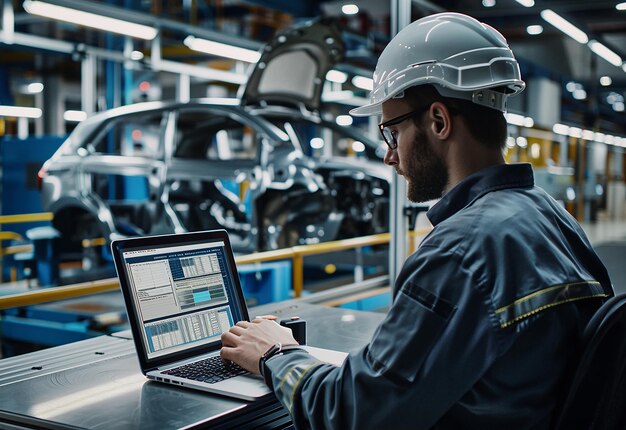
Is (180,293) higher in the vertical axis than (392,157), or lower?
lower

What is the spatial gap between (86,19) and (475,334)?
21.2 feet

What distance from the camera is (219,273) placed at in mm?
2129

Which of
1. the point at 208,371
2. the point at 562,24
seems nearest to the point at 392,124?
the point at 208,371

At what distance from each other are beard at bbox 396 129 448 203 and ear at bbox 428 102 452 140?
29mm

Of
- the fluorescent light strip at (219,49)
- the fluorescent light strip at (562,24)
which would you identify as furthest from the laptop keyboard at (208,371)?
the fluorescent light strip at (219,49)

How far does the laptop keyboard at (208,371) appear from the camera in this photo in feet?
5.82

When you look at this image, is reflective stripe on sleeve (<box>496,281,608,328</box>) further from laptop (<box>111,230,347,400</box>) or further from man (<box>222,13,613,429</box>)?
laptop (<box>111,230,347,400</box>)

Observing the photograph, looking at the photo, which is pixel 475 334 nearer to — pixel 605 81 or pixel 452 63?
pixel 452 63

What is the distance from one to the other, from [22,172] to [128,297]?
33.6 ft

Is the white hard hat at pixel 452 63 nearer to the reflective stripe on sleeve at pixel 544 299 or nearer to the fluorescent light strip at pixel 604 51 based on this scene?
the reflective stripe on sleeve at pixel 544 299

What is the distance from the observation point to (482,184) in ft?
4.76

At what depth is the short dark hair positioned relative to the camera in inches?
59.2

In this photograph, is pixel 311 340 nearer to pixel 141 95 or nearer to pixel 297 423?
pixel 297 423

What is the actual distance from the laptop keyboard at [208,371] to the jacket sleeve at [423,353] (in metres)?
0.49
